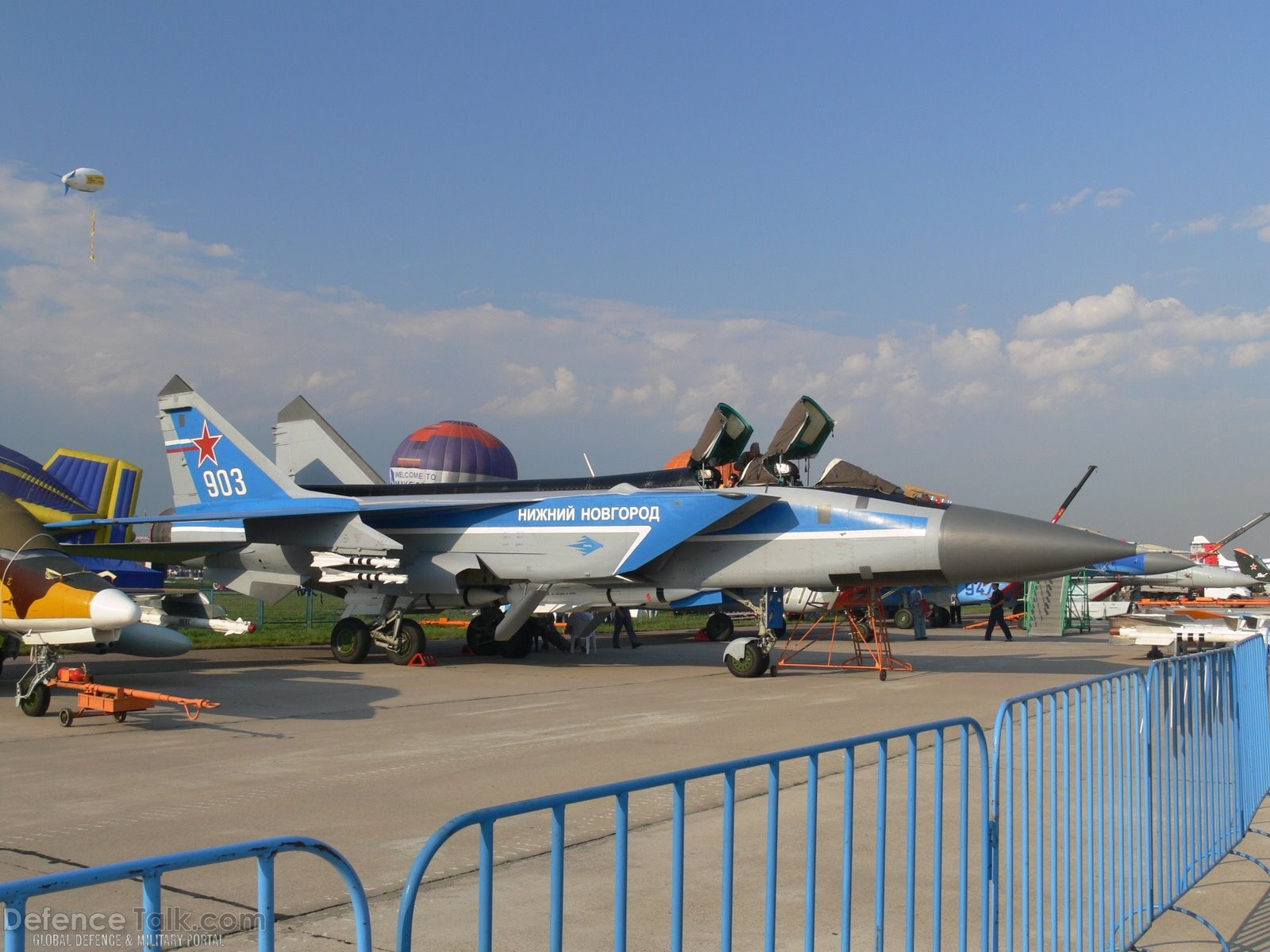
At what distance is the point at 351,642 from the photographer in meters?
16.1

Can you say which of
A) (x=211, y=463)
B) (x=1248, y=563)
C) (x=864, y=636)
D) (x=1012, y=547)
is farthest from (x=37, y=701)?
(x=1248, y=563)

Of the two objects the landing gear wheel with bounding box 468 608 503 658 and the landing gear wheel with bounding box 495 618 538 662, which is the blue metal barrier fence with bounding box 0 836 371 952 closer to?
the landing gear wheel with bounding box 495 618 538 662

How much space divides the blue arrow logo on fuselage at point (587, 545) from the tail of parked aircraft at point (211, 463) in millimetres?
4162

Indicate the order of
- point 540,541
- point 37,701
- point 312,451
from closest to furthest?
point 37,701
point 540,541
point 312,451

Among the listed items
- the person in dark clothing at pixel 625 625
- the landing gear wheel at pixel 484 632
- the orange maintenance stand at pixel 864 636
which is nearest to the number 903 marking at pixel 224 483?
the landing gear wheel at pixel 484 632

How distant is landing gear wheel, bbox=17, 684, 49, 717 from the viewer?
966 centimetres

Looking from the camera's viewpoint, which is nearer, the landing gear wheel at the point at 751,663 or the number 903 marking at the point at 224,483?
the landing gear wheel at the point at 751,663

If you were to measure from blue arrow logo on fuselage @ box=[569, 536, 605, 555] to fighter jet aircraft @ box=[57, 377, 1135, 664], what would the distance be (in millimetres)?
17

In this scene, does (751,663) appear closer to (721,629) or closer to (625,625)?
(625,625)

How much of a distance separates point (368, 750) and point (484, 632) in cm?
1009

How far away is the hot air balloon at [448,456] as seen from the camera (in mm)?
25094

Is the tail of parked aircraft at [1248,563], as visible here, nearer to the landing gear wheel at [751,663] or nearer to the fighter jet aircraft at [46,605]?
the landing gear wheel at [751,663]

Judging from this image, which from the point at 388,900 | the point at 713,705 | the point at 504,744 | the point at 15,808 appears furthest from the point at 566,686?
the point at 388,900

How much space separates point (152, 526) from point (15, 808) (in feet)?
49.6
